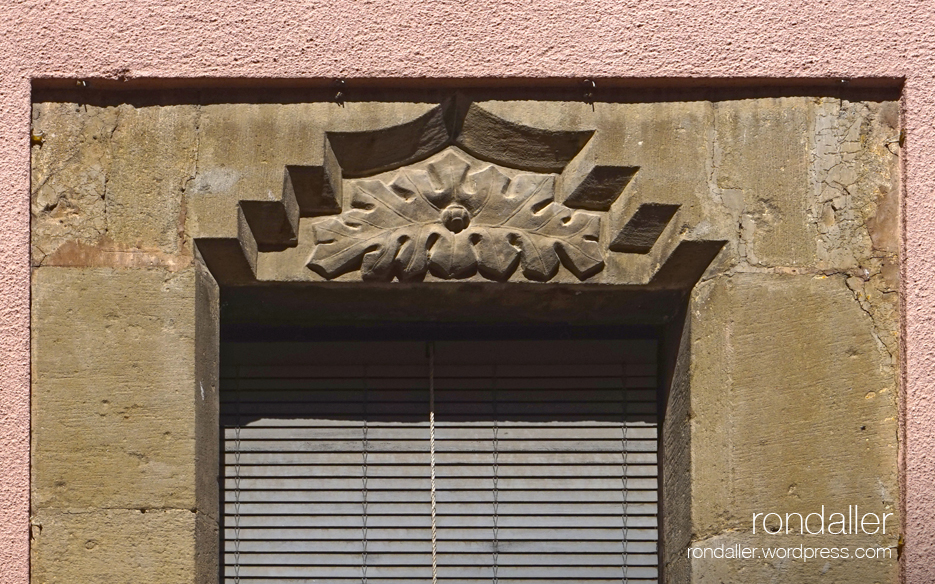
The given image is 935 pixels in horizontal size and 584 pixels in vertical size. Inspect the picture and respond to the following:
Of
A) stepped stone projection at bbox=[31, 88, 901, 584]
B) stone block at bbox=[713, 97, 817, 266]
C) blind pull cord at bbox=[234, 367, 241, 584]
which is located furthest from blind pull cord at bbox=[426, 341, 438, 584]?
stone block at bbox=[713, 97, 817, 266]

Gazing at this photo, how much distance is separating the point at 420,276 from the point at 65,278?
1176mm

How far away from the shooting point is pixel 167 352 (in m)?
3.95

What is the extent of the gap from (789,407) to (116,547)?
2.20 m

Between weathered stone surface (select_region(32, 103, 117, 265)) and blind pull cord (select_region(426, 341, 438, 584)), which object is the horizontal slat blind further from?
weathered stone surface (select_region(32, 103, 117, 265))

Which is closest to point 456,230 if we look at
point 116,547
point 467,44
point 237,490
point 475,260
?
point 475,260

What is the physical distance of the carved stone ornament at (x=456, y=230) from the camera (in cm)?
411

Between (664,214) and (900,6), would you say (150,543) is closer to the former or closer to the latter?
(664,214)

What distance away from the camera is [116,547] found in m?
3.84

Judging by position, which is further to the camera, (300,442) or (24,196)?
(300,442)

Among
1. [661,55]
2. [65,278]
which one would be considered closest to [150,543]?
[65,278]

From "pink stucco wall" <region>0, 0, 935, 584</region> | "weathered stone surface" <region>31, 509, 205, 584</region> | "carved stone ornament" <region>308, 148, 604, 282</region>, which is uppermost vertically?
"pink stucco wall" <region>0, 0, 935, 584</region>

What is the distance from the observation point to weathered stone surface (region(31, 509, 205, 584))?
151 inches

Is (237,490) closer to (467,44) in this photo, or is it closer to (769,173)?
(467,44)

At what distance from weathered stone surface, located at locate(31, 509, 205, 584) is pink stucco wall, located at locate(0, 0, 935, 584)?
93 cm
